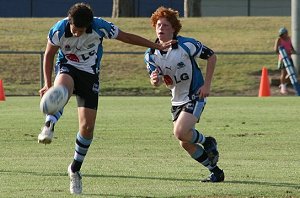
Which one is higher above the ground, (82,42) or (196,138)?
(82,42)

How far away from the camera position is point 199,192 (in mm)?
9758

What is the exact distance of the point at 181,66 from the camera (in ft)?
35.4

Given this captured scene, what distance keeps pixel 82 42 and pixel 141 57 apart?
22617 millimetres

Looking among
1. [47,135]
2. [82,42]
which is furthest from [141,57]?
[47,135]

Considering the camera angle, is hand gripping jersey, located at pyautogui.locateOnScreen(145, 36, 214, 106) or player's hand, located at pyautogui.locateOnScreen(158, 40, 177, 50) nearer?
player's hand, located at pyautogui.locateOnScreen(158, 40, 177, 50)

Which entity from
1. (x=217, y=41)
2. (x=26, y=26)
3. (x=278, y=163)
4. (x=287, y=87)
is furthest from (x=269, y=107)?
(x=26, y=26)

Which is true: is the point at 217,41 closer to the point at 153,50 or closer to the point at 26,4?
the point at 26,4

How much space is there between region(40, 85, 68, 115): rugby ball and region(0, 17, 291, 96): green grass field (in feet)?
62.2

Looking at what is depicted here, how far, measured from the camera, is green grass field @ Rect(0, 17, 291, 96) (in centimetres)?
2984

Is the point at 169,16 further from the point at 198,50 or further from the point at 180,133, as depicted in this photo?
the point at 180,133

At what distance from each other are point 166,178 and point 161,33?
150 cm

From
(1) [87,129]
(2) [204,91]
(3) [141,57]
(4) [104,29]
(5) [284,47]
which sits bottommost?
(3) [141,57]

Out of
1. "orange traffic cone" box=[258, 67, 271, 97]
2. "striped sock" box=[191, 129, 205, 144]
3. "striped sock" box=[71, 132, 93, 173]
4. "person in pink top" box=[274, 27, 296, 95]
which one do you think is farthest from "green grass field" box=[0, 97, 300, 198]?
"person in pink top" box=[274, 27, 296, 95]

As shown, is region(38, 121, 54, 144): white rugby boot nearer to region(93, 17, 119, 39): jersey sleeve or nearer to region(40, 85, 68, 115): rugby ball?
region(40, 85, 68, 115): rugby ball
